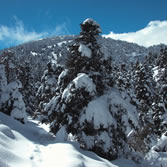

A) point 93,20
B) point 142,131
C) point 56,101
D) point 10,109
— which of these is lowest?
point 142,131

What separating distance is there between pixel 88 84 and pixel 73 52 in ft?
9.84

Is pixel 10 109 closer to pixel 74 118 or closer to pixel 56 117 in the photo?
pixel 56 117

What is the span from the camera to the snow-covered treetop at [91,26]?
1060cm

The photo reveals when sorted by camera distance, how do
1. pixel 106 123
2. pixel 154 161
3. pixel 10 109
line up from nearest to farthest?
pixel 106 123, pixel 154 161, pixel 10 109

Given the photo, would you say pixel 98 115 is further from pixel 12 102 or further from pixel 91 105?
pixel 12 102

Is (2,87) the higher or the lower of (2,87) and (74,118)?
the higher

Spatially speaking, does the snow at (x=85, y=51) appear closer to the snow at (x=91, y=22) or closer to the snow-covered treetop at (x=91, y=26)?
the snow-covered treetop at (x=91, y=26)

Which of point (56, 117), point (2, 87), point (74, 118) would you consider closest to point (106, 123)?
point (74, 118)

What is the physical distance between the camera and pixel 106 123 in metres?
8.51

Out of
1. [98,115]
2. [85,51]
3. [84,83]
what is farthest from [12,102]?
[98,115]

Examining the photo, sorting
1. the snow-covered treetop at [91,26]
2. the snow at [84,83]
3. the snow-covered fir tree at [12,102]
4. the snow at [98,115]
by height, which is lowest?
the snow at [98,115]

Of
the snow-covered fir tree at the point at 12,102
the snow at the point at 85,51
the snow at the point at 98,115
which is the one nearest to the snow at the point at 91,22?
the snow at the point at 85,51

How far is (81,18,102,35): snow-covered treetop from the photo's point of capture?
10.6 m

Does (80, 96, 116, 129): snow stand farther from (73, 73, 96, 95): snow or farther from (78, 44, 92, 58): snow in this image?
(78, 44, 92, 58): snow
